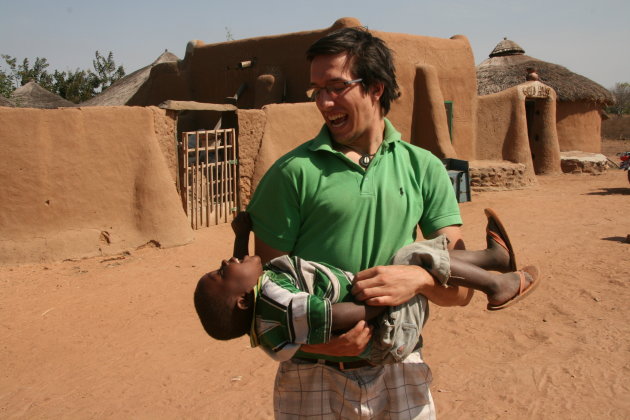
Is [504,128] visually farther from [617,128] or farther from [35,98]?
[617,128]

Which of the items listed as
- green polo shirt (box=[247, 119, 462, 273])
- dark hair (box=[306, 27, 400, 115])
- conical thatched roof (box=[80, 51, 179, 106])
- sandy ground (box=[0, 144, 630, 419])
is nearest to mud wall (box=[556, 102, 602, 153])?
sandy ground (box=[0, 144, 630, 419])

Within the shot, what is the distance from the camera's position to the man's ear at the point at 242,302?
178 cm

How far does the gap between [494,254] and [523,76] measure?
59.5 ft

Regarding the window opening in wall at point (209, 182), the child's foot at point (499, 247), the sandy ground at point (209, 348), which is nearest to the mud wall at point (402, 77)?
the window opening in wall at point (209, 182)

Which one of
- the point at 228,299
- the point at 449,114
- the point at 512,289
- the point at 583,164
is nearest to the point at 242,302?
the point at 228,299

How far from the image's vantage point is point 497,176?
44.1 feet

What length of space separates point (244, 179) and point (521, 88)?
820 centimetres

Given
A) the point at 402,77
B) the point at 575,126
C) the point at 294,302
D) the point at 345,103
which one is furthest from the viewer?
the point at 575,126

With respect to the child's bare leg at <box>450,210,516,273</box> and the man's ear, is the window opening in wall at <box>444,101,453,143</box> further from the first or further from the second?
the man's ear

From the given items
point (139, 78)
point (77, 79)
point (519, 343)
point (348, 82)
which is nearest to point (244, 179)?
point (519, 343)

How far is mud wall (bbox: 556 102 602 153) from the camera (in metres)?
17.9

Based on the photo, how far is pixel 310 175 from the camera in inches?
73.6

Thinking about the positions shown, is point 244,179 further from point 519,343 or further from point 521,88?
point 521,88

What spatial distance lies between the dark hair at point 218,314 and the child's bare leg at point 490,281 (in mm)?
693
